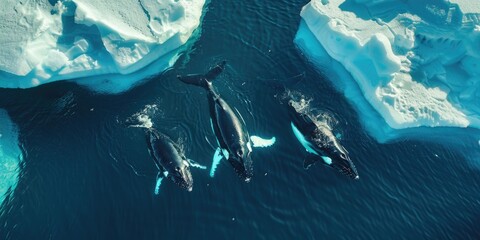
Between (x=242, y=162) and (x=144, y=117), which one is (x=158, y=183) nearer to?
(x=144, y=117)

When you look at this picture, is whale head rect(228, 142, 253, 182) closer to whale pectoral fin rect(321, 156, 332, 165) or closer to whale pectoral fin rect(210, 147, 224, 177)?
whale pectoral fin rect(210, 147, 224, 177)

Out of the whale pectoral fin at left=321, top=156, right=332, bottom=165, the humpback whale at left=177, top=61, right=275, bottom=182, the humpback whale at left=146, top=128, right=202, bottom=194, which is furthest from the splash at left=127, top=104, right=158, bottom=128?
the whale pectoral fin at left=321, top=156, right=332, bottom=165

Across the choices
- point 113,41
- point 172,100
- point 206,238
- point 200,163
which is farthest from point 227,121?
point 113,41

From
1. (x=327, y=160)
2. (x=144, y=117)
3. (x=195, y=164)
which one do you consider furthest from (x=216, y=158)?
(x=327, y=160)

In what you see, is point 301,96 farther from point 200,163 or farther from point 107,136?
point 107,136

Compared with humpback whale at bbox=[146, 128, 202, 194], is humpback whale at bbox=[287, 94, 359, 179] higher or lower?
lower

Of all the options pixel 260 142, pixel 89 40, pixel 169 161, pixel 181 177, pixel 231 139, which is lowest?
pixel 260 142
